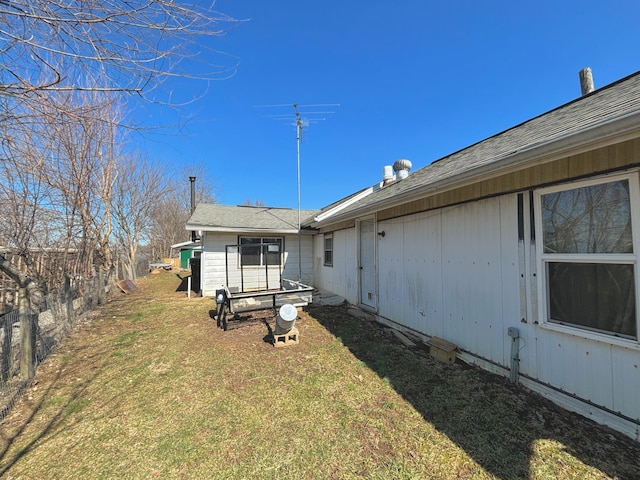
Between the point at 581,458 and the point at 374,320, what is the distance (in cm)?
421

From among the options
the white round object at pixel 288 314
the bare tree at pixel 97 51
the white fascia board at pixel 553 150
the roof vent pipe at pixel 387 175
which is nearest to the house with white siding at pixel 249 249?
the roof vent pipe at pixel 387 175

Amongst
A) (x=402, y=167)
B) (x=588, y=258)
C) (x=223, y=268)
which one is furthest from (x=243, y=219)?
(x=588, y=258)

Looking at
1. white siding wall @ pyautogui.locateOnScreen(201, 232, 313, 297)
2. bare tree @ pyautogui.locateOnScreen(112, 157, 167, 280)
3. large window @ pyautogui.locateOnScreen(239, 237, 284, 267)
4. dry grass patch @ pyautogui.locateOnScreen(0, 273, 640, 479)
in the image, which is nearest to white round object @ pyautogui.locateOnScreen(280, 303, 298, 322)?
dry grass patch @ pyautogui.locateOnScreen(0, 273, 640, 479)

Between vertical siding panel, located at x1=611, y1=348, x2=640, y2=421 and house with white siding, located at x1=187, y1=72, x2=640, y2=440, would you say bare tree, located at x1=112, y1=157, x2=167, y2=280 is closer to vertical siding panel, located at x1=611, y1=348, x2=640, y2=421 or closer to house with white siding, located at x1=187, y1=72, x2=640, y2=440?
house with white siding, located at x1=187, y1=72, x2=640, y2=440

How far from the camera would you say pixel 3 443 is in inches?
95.4

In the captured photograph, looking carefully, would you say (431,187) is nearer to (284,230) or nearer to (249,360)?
(249,360)

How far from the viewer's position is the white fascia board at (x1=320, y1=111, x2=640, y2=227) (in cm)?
207

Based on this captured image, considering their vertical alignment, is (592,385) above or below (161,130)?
below

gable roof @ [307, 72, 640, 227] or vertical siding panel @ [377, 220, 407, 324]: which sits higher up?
gable roof @ [307, 72, 640, 227]

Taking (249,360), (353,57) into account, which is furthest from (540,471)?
(353,57)

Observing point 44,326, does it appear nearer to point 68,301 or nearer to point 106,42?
point 68,301

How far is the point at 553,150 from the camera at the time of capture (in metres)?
2.54

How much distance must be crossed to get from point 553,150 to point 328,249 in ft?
24.1

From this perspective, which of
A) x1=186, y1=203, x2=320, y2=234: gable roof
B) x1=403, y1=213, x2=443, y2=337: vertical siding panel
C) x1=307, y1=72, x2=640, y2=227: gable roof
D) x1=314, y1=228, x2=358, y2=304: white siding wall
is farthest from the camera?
x1=186, y1=203, x2=320, y2=234: gable roof
